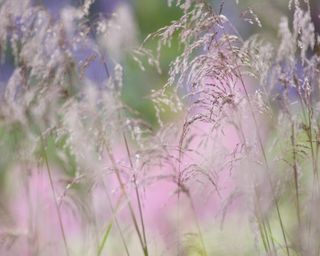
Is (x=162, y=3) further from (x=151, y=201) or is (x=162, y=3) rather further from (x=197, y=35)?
(x=197, y=35)

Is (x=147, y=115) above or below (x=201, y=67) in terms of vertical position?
above

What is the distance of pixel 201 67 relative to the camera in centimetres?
150

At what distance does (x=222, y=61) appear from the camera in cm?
149

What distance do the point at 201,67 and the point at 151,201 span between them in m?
1.11

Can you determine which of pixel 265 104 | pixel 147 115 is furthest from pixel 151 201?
pixel 147 115

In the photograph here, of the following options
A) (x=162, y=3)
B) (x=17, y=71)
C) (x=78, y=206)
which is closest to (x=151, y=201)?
(x=78, y=206)

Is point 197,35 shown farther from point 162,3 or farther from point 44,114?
point 162,3

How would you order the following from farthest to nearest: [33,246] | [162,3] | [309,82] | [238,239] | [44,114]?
[162,3] → [238,239] → [44,114] → [33,246] → [309,82]

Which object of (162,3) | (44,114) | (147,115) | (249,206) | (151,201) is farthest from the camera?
(162,3)

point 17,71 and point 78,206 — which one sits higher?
point 17,71

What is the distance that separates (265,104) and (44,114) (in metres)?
0.59

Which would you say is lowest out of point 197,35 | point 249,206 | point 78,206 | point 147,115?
point 249,206

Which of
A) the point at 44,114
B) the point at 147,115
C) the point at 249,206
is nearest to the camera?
the point at 249,206

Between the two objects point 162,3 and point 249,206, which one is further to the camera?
point 162,3
